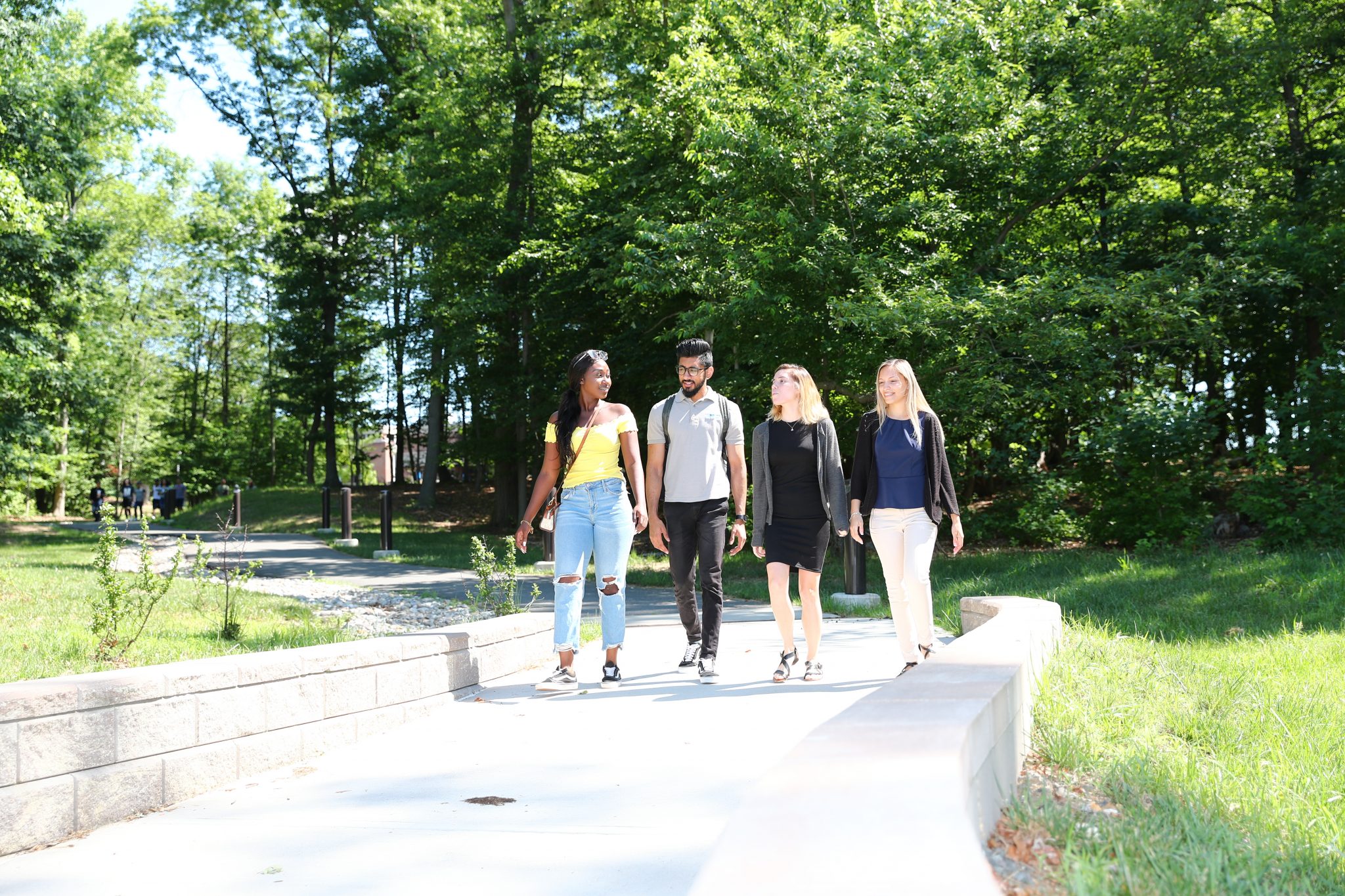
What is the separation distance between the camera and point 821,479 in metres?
6.54

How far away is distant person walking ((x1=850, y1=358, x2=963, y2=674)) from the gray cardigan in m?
0.17

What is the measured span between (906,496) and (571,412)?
214 centimetres

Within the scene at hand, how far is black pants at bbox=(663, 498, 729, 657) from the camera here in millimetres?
6613

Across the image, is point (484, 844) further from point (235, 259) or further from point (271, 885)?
point (235, 259)

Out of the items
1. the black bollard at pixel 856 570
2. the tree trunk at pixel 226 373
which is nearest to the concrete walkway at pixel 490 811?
the black bollard at pixel 856 570

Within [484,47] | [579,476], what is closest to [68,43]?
[484,47]

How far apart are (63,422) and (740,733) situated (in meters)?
42.8

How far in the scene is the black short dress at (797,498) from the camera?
6.54 m

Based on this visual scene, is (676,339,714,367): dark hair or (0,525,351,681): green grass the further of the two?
(676,339,714,367): dark hair

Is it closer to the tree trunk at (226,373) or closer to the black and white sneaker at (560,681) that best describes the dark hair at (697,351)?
the black and white sneaker at (560,681)

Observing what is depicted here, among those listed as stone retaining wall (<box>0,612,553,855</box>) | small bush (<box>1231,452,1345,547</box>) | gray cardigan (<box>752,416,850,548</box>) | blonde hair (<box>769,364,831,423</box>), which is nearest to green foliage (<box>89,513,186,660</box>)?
stone retaining wall (<box>0,612,553,855</box>)

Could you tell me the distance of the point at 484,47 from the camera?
84.1ft

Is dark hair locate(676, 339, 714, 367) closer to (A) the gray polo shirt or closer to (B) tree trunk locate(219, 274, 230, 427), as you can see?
(A) the gray polo shirt

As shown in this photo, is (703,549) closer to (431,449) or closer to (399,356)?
(431,449)
